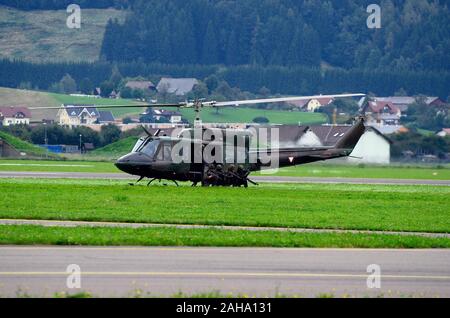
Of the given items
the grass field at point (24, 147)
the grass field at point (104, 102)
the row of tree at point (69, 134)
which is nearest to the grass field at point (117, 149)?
the grass field at point (24, 147)

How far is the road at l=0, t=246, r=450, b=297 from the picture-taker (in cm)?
1836

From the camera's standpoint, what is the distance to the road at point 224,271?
60.2 feet

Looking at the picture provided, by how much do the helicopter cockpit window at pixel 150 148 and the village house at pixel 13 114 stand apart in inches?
4160

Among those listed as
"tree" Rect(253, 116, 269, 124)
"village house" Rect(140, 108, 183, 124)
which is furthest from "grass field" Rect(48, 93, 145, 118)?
"tree" Rect(253, 116, 269, 124)

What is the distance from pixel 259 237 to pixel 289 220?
216 inches

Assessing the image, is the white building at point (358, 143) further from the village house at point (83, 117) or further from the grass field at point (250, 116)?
the village house at point (83, 117)

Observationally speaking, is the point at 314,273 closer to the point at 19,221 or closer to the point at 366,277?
the point at 366,277

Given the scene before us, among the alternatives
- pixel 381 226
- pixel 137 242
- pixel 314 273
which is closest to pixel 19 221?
pixel 137 242

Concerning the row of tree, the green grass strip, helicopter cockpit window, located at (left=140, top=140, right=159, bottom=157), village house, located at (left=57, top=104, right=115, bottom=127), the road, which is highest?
the road

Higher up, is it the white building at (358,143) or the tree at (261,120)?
the white building at (358,143)

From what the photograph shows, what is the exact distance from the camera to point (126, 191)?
1649 inches

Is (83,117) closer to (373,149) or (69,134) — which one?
(69,134)

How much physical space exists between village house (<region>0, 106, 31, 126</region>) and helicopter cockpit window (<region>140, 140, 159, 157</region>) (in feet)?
347

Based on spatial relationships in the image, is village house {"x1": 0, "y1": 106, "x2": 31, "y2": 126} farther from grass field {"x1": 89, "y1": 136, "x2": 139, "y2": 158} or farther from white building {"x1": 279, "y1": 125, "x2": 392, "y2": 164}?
white building {"x1": 279, "y1": 125, "x2": 392, "y2": 164}
